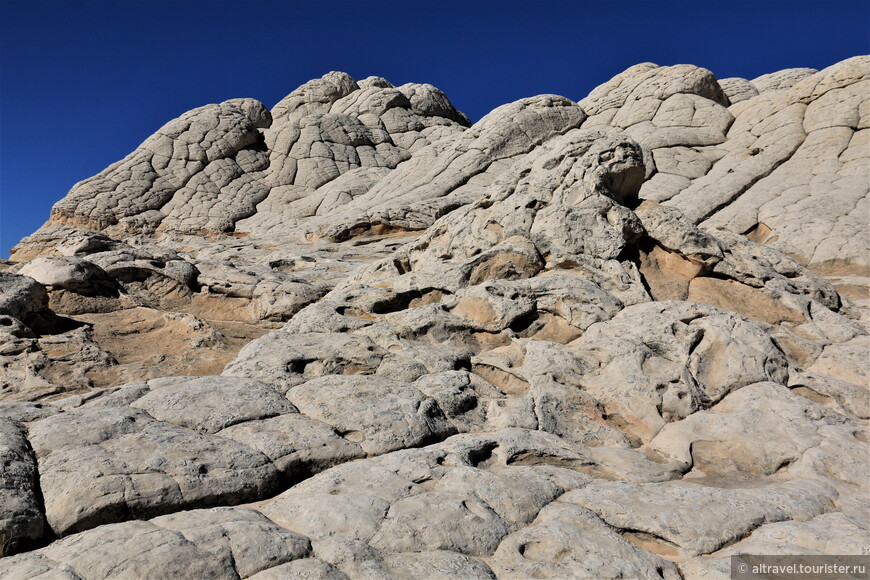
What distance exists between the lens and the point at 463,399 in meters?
6.94

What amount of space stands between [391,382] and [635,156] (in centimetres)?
791

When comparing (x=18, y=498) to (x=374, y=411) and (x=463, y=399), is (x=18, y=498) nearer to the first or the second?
(x=374, y=411)

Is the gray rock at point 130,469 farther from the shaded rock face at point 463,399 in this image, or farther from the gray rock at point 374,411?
the gray rock at point 374,411

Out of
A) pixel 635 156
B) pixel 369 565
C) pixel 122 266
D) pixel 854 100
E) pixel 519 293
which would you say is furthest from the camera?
pixel 854 100

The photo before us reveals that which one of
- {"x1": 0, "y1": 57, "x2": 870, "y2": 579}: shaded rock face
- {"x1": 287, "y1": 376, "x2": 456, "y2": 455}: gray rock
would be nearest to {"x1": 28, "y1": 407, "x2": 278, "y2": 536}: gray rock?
{"x1": 0, "y1": 57, "x2": 870, "y2": 579}: shaded rock face

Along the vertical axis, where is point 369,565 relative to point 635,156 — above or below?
below

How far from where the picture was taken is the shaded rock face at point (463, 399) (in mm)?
4262

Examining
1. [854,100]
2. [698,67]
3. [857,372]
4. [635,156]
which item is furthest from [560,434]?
[698,67]

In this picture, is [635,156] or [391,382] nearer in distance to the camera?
[391,382]

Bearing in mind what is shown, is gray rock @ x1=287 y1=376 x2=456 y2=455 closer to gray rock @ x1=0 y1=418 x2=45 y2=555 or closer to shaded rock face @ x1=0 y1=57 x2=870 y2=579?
shaded rock face @ x1=0 y1=57 x2=870 y2=579

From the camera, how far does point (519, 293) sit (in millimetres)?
9227

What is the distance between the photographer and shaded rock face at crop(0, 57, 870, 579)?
4262mm

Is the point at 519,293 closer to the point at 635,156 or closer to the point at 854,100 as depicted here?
the point at 635,156

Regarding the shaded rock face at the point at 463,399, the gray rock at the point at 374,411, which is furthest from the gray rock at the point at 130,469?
the gray rock at the point at 374,411
